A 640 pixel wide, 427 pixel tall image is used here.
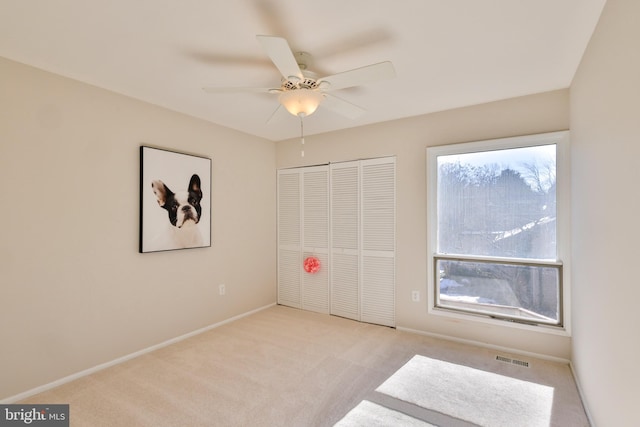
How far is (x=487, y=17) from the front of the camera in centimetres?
172

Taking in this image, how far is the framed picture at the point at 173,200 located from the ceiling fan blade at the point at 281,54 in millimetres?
1879

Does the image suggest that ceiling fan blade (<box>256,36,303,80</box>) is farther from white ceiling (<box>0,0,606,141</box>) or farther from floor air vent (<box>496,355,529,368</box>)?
floor air vent (<box>496,355,529,368</box>)

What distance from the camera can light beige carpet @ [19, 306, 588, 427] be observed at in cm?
202

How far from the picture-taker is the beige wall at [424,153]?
2777 millimetres

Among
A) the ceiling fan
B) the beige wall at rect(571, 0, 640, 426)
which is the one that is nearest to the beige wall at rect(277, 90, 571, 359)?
the beige wall at rect(571, 0, 640, 426)

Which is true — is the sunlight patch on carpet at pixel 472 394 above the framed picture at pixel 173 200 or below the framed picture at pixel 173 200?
below

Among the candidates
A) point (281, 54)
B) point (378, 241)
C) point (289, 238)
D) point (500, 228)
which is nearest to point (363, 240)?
point (378, 241)

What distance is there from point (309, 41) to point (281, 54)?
1.40 ft

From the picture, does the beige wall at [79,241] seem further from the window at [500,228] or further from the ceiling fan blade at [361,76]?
the window at [500,228]

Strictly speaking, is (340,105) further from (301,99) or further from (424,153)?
(424,153)

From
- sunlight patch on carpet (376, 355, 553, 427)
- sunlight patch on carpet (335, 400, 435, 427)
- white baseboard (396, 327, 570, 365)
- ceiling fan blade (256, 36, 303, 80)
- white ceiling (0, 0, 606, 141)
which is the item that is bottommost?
sunlight patch on carpet (335, 400, 435, 427)

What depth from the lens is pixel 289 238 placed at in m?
4.47

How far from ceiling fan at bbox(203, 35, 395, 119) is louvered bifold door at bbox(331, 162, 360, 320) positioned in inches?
63.5

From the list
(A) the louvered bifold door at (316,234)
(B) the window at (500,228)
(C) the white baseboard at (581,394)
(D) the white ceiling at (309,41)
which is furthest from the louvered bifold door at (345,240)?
(C) the white baseboard at (581,394)
